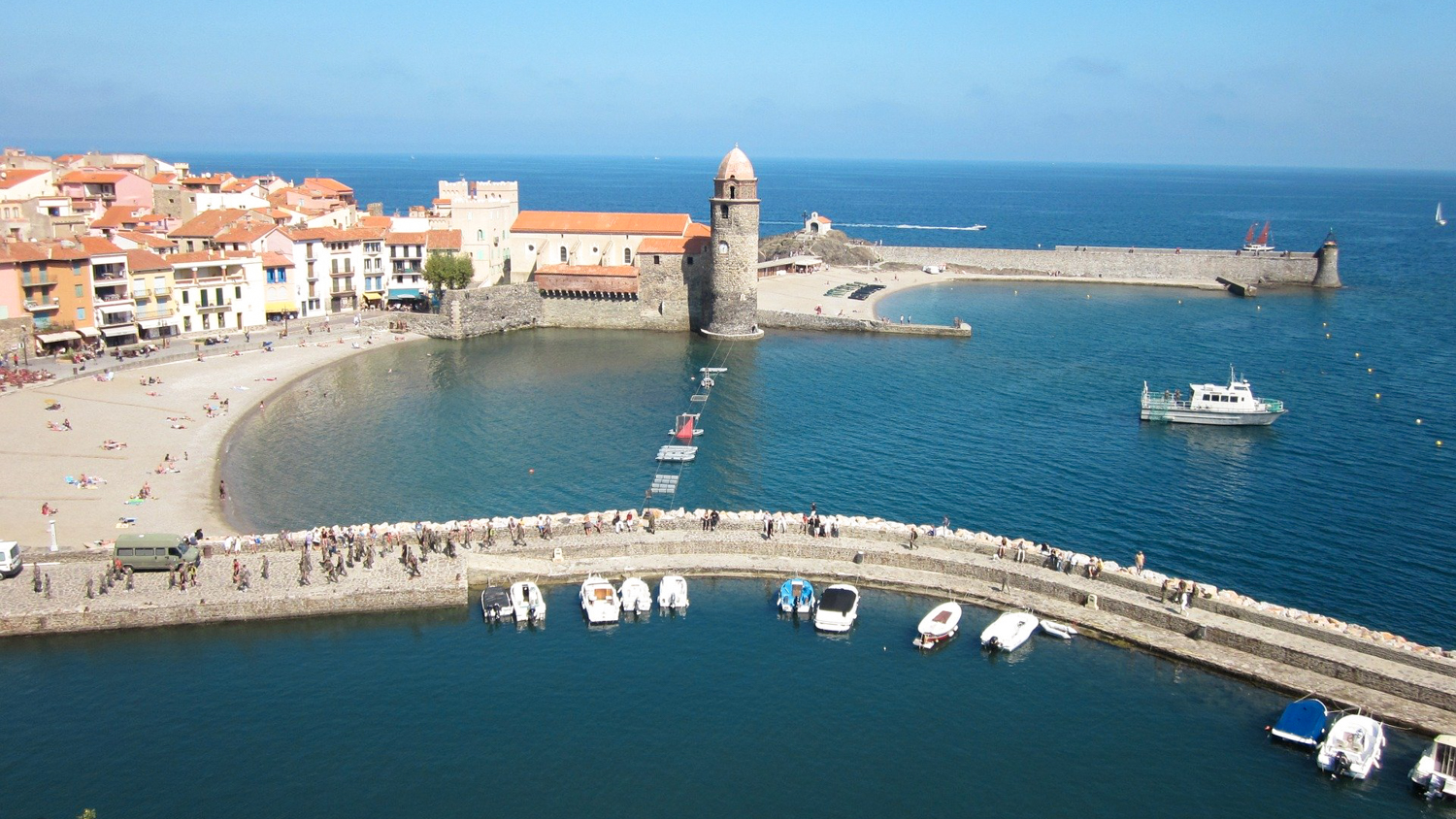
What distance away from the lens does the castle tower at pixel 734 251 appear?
67.2 m

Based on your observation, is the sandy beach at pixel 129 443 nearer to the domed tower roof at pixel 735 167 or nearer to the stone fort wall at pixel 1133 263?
the domed tower roof at pixel 735 167

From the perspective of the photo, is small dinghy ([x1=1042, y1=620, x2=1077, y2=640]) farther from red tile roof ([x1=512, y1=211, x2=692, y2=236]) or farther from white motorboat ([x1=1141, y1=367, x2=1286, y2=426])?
red tile roof ([x1=512, y1=211, x2=692, y2=236])

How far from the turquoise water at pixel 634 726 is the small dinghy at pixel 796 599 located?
44cm

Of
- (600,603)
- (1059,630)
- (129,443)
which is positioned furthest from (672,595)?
(129,443)

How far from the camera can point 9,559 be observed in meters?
28.7

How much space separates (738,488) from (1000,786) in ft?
61.3

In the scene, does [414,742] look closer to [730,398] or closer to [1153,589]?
[1153,589]

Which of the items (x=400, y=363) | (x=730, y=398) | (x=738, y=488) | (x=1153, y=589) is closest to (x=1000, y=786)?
(x=1153, y=589)

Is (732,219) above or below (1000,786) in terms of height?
above

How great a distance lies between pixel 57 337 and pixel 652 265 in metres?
34.5

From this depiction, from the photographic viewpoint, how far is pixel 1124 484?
132ft

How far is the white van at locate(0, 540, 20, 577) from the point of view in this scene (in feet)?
93.8

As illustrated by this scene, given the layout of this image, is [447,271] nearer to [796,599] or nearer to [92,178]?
[92,178]

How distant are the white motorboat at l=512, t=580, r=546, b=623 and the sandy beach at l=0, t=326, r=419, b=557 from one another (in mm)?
11101
